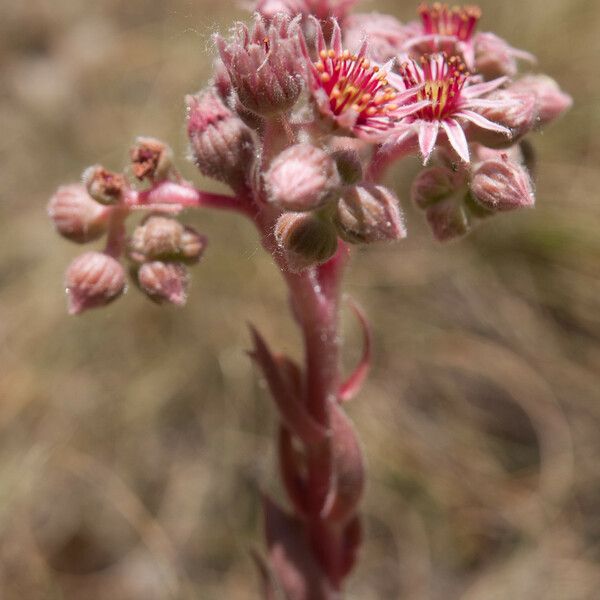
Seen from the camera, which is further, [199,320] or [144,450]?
[199,320]

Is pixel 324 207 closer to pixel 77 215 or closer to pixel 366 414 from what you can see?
pixel 77 215

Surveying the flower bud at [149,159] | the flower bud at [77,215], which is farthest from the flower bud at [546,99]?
the flower bud at [77,215]

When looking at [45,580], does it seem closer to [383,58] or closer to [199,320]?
[199,320]

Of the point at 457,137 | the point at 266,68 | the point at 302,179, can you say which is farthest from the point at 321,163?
the point at 457,137

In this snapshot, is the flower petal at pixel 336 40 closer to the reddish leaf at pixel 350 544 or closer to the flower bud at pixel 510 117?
the flower bud at pixel 510 117

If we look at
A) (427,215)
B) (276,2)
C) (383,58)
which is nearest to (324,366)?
(427,215)

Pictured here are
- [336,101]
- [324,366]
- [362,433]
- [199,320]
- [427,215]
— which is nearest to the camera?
[336,101]
